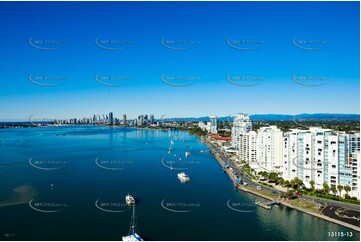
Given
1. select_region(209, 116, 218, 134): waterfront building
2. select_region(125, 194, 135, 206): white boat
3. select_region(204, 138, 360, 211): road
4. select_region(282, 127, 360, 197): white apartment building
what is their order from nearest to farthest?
select_region(204, 138, 360, 211): road
select_region(125, 194, 135, 206): white boat
select_region(282, 127, 360, 197): white apartment building
select_region(209, 116, 218, 134): waterfront building

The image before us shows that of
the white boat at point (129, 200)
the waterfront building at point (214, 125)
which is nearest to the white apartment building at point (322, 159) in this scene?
the white boat at point (129, 200)

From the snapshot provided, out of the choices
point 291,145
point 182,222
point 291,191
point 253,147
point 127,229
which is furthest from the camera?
point 253,147

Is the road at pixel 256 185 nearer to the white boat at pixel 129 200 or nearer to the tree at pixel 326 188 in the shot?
the tree at pixel 326 188

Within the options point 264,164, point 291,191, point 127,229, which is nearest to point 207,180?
point 264,164

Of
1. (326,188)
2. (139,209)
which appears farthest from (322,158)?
(139,209)

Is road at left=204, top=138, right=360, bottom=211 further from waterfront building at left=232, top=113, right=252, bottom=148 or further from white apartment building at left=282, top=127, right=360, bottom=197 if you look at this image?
waterfront building at left=232, top=113, right=252, bottom=148

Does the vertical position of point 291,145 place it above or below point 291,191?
above

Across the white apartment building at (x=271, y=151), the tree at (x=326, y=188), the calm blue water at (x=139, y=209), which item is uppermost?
the white apartment building at (x=271, y=151)

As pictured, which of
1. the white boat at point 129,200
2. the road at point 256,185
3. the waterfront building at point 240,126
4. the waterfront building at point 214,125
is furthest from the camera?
the waterfront building at point 214,125

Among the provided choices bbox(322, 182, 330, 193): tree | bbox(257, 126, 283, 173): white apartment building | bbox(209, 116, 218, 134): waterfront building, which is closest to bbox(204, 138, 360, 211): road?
bbox(322, 182, 330, 193): tree

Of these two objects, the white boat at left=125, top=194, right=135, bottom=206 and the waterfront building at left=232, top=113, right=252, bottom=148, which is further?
the waterfront building at left=232, top=113, right=252, bottom=148

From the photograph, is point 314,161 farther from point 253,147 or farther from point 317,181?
point 253,147
